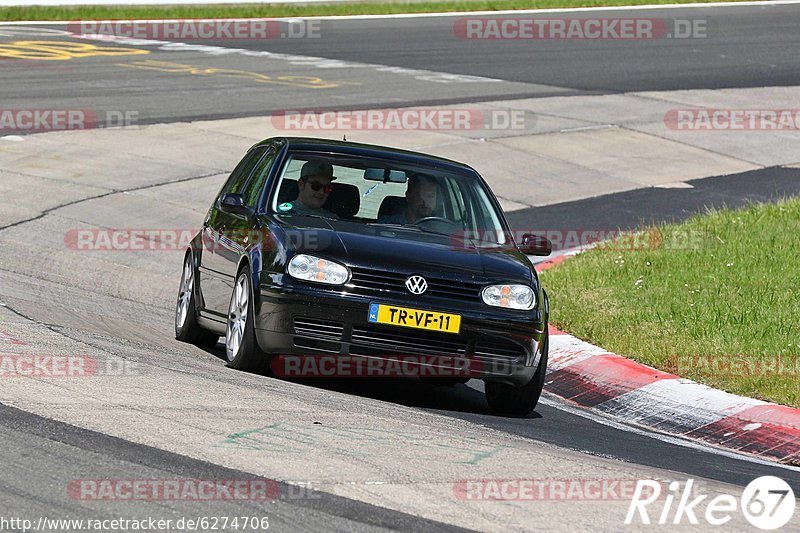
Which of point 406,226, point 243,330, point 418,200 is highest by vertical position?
point 418,200

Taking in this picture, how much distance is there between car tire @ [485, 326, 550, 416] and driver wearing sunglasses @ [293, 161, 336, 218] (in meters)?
1.64

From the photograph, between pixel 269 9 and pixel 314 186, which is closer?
pixel 314 186

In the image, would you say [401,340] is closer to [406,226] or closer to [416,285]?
[416,285]

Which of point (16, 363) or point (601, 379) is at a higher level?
point (16, 363)

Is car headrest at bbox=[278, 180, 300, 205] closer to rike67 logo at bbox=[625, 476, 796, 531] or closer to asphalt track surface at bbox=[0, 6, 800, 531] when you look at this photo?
asphalt track surface at bbox=[0, 6, 800, 531]

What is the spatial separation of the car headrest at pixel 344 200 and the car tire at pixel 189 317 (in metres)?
1.45

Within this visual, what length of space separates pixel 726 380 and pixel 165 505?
16.1ft

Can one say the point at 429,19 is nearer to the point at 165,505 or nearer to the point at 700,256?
the point at 700,256

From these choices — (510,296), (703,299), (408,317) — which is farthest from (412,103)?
(408,317)

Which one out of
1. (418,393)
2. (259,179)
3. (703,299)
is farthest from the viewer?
(703,299)

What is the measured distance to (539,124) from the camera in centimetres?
2220

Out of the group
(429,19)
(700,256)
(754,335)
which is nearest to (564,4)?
(429,19)

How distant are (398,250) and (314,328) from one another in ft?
2.28

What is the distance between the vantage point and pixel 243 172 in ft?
35.6
